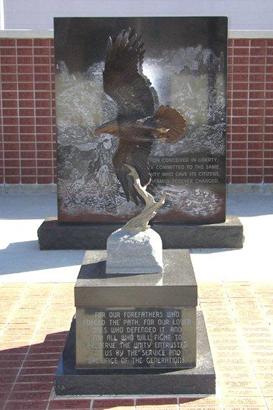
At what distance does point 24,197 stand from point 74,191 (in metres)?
3.23

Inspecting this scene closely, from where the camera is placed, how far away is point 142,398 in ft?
14.9

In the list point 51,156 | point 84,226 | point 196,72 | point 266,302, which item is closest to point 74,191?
point 84,226

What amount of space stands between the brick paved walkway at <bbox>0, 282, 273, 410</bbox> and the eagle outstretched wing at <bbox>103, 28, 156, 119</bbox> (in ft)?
5.50

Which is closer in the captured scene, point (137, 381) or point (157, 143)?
point (137, 381)

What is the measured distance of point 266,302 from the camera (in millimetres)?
6250

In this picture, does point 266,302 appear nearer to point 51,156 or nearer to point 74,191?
point 74,191

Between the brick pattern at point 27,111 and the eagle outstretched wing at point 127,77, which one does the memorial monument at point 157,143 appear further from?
the brick pattern at point 27,111

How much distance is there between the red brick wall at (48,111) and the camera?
11.3 m

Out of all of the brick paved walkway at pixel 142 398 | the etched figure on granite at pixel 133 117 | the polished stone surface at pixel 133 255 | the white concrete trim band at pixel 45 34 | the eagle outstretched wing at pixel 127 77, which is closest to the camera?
the brick paved walkway at pixel 142 398

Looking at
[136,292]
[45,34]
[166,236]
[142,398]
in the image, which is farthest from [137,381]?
[45,34]

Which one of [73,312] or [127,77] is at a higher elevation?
[127,77]

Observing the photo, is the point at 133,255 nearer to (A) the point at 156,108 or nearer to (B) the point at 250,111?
(A) the point at 156,108

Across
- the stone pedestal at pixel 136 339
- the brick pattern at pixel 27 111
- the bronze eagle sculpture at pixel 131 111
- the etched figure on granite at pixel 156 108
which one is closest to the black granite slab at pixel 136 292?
the stone pedestal at pixel 136 339

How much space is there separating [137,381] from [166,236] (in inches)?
141
